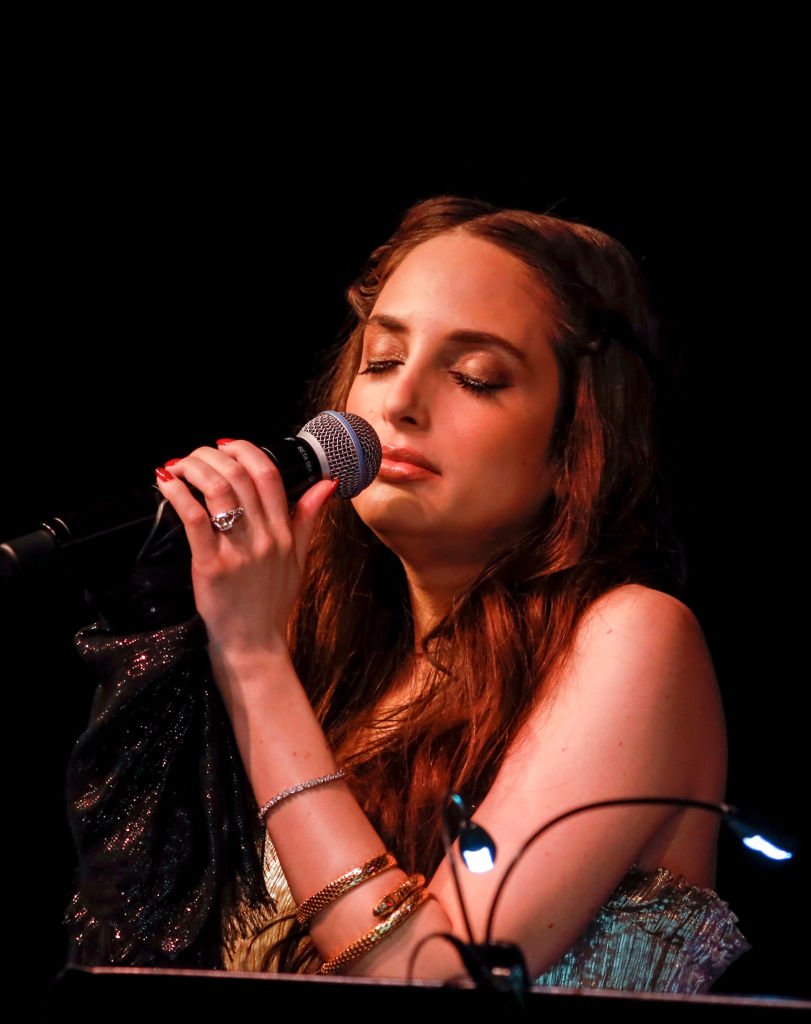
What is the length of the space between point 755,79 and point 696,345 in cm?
46

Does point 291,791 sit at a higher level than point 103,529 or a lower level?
lower

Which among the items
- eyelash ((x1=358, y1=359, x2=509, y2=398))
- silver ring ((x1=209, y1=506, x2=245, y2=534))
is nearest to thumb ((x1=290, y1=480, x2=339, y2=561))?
silver ring ((x1=209, y1=506, x2=245, y2=534))

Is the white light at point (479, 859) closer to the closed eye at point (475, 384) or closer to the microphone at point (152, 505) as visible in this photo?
the microphone at point (152, 505)

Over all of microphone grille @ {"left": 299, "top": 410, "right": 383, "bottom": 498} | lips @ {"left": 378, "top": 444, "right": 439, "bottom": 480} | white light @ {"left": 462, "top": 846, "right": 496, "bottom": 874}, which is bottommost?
white light @ {"left": 462, "top": 846, "right": 496, "bottom": 874}

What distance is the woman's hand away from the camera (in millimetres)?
1390

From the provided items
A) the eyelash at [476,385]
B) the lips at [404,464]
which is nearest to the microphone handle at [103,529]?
the lips at [404,464]

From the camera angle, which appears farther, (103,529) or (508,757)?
(508,757)

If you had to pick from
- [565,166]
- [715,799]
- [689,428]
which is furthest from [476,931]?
[565,166]

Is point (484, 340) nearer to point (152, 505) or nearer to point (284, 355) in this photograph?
point (152, 505)

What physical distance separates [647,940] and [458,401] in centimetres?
80

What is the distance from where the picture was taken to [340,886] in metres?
1.37

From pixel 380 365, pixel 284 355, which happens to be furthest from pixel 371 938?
pixel 284 355

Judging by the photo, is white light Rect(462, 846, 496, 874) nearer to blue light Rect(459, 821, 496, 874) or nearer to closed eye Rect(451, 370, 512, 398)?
blue light Rect(459, 821, 496, 874)

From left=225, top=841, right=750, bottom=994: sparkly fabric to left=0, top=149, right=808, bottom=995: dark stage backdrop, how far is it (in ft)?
1.33
